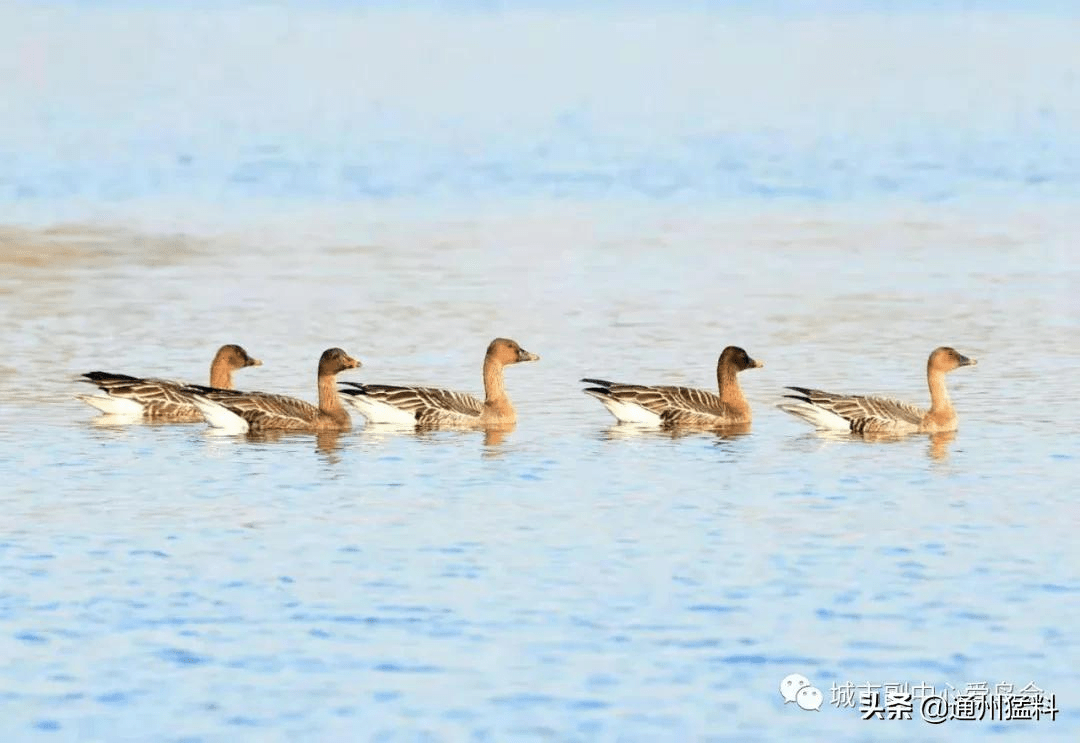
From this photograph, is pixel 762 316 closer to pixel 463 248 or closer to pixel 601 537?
pixel 463 248

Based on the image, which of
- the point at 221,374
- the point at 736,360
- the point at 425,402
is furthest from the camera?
the point at 221,374

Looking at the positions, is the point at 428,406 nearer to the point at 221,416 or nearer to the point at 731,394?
the point at 221,416

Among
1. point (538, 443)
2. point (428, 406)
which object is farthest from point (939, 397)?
point (428, 406)

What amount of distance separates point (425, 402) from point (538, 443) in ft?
3.94

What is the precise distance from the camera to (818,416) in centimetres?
1923

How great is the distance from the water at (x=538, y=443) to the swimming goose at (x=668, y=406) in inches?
15.8

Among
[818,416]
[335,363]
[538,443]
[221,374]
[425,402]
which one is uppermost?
[335,363]

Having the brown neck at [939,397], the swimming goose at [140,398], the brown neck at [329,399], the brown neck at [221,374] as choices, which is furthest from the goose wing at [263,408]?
the brown neck at [939,397]

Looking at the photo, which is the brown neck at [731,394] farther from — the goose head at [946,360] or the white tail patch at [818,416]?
the goose head at [946,360]

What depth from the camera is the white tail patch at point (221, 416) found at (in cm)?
1930

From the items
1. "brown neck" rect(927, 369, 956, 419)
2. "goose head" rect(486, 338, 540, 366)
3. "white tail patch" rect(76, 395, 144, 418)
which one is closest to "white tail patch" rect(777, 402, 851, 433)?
"brown neck" rect(927, 369, 956, 419)

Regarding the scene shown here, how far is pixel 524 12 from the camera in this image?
366 ft

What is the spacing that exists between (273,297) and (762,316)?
6.16m

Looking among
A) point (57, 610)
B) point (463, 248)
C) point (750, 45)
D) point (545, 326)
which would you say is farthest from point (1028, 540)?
point (750, 45)
